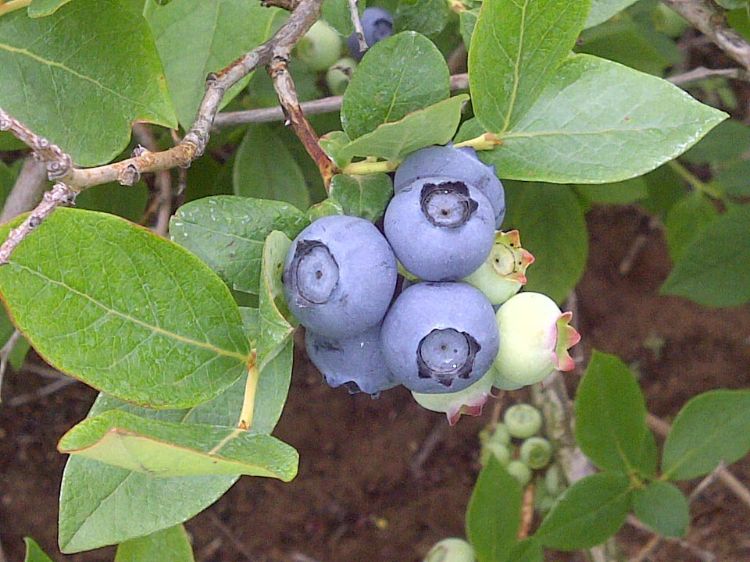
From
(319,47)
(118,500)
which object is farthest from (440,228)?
(319,47)

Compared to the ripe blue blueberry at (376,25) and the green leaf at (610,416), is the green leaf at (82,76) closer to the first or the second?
the ripe blue blueberry at (376,25)

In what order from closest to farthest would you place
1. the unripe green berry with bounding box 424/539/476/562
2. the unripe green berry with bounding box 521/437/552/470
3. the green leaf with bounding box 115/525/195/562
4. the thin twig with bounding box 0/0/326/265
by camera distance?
the thin twig with bounding box 0/0/326/265
the green leaf with bounding box 115/525/195/562
the unripe green berry with bounding box 424/539/476/562
the unripe green berry with bounding box 521/437/552/470

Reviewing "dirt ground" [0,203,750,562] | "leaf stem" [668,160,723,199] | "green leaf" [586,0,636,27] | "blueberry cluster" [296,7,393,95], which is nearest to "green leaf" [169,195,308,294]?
"green leaf" [586,0,636,27]

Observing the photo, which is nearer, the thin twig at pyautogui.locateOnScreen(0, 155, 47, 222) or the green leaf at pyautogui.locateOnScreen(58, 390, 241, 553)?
the green leaf at pyautogui.locateOnScreen(58, 390, 241, 553)

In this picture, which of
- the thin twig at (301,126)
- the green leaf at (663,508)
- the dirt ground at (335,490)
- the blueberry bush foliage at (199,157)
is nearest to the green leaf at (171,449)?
the blueberry bush foliage at (199,157)

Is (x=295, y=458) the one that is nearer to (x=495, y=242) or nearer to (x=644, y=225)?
(x=495, y=242)

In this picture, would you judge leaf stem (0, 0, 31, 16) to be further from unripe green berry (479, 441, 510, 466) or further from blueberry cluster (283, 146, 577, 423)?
unripe green berry (479, 441, 510, 466)
